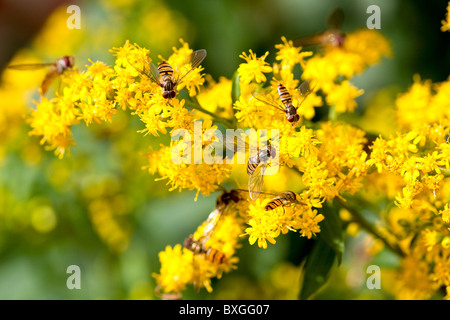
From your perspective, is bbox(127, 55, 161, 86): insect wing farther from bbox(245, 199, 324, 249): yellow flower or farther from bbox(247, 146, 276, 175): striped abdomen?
bbox(245, 199, 324, 249): yellow flower

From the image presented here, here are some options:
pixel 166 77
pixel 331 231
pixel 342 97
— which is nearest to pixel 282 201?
pixel 331 231

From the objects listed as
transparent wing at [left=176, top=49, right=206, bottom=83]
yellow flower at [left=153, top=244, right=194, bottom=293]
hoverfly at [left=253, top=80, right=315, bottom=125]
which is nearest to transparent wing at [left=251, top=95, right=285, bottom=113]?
hoverfly at [left=253, top=80, right=315, bottom=125]

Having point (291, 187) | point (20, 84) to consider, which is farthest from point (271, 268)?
point (20, 84)

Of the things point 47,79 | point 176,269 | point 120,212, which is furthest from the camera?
point 120,212

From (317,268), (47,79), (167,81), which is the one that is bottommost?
(317,268)

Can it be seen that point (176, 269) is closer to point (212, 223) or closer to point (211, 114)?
point (212, 223)

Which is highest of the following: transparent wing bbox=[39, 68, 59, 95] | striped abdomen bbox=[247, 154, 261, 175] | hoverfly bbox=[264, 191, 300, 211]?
transparent wing bbox=[39, 68, 59, 95]
